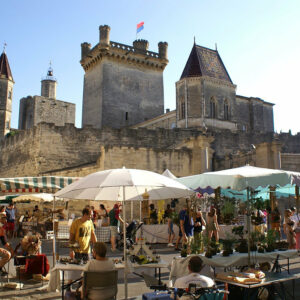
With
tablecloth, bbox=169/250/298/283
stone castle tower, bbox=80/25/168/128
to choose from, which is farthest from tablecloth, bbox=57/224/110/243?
stone castle tower, bbox=80/25/168/128

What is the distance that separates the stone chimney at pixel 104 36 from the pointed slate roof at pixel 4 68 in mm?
20486

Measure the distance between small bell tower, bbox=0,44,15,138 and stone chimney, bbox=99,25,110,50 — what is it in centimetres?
2023

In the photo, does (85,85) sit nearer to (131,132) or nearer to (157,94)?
(157,94)

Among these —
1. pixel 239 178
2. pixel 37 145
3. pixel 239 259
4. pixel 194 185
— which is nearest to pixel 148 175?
pixel 239 259

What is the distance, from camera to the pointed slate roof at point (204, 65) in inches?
1454

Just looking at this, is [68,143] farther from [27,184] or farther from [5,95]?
[5,95]

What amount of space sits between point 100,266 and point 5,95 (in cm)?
5131

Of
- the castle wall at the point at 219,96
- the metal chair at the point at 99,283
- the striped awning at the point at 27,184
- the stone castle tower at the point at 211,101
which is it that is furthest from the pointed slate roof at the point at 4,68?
the metal chair at the point at 99,283

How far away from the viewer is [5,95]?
51875 millimetres

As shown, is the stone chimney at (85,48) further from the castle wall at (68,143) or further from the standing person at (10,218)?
the standing person at (10,218)

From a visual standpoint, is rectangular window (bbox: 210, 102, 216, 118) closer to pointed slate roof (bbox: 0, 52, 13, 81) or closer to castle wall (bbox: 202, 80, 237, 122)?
castle wall (bbox: 202, 80, 237, 122)

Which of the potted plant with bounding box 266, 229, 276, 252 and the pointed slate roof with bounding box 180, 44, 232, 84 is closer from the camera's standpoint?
the potted plant with bounding box 266, 229, 276, 252

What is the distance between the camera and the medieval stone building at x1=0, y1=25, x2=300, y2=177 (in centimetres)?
2016

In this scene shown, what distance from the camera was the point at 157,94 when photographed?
41.4m
